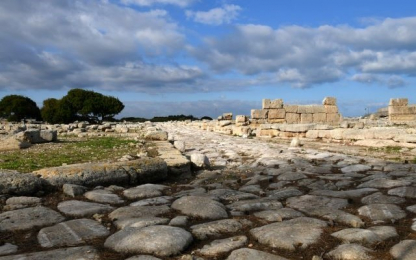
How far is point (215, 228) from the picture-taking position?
11.1 feet

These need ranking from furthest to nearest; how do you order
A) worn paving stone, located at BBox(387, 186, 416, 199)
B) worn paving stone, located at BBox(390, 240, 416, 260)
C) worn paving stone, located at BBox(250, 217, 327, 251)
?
worn paving stone, located at BBox(387, 186, 416, 199)
worn paving stone, located at BBox(250, 217, 327, 251)
worn paving stone, located at BBox(390, 240, 416, 260)

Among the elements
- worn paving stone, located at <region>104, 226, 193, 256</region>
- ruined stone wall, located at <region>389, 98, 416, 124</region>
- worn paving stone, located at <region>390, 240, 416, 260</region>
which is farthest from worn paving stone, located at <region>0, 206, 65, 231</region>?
ruined stone wall, located at <region>389, 98, 416, 124</region>

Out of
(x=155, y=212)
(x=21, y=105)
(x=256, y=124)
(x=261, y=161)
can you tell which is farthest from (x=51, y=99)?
(x=155, y=212)

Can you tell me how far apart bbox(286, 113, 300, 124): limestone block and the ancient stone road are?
696 inches

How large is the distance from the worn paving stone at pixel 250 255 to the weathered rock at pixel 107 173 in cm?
337

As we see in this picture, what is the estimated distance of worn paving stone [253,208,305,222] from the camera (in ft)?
12.2

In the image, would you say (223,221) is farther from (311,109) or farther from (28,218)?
(311,109)

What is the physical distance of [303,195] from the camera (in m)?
4.74

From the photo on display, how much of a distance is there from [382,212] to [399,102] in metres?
25.2

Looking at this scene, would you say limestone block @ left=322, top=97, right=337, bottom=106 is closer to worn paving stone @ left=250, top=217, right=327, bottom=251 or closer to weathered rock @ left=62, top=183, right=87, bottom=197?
weathered rock @ left=62, top=183, right=87, bottom=197

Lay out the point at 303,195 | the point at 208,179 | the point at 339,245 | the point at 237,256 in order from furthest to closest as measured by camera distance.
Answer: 1. the point at 208,179
2. the point at 303,195
3. the point at 339,245
4. the point at 237,256

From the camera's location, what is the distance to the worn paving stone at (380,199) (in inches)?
170

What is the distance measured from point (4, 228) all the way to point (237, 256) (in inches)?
90.7

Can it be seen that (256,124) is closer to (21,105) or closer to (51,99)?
(51,99)
